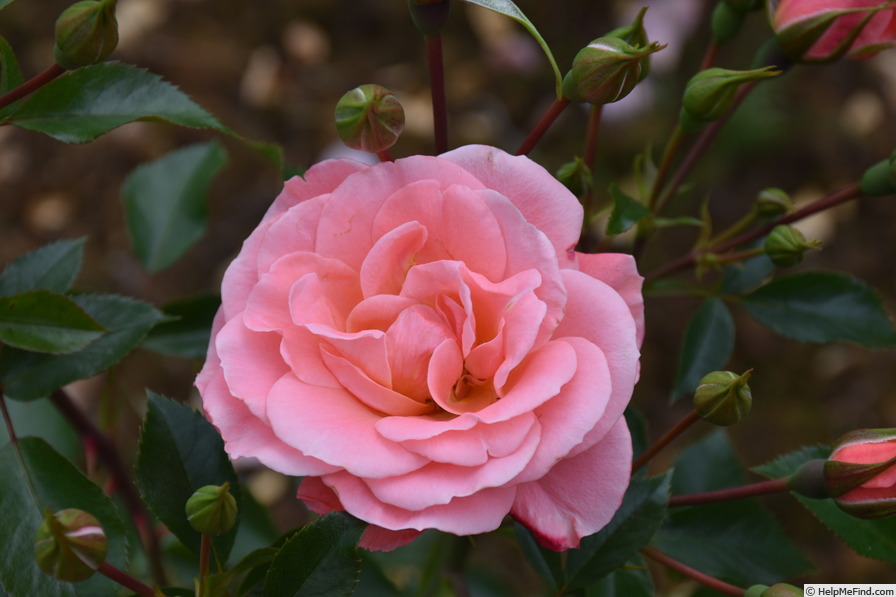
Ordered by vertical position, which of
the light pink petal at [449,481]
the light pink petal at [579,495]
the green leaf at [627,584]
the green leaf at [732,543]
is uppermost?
the light pink petal at [449,481]

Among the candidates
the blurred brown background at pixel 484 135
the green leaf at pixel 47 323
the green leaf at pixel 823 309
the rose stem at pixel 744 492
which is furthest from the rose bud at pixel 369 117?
the blurred brown background at pixel 484 135

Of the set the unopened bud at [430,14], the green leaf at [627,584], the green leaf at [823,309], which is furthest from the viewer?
the green leaf at [823,309]

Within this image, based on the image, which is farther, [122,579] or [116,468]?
[116,468]

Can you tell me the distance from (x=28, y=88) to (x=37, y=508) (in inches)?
11.5

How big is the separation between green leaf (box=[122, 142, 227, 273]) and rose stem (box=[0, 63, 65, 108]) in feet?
1.28

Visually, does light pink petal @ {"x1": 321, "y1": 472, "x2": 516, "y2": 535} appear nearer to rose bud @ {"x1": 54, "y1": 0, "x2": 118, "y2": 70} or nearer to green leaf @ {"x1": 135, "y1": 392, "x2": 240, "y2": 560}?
green leaf @ {"x1": 135, "y1": 392, "x2": 240, "y2": 560}

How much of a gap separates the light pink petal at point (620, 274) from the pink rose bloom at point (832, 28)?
0.32 metres

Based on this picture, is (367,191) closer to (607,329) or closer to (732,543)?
(607,329)

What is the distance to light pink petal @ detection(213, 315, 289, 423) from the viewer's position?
1.71 ft

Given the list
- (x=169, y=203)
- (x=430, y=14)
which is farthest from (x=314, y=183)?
(x=169, y=203)

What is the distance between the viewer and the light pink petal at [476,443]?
501mm

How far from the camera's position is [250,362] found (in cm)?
54

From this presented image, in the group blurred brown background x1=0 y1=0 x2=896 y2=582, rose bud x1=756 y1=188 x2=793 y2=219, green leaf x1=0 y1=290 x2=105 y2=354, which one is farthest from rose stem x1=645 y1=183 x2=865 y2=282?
Result: blurred brown background x1=0 y1=0 x2=896 y2=582

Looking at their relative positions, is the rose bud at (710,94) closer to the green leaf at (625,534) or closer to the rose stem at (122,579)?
the green leaf at (625,534)
